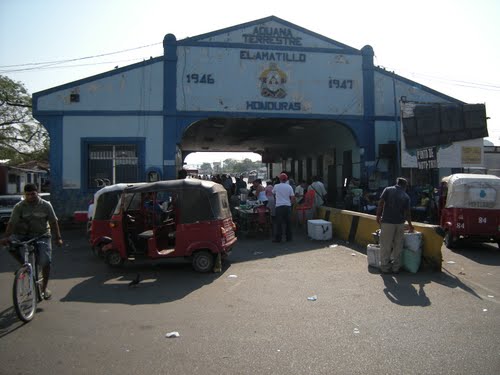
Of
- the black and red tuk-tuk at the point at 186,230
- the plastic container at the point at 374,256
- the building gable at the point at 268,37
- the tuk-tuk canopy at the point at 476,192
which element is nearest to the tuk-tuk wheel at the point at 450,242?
the tuk-tuk canopy at the point at 476,192

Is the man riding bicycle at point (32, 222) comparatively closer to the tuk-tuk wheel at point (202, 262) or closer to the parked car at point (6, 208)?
the tuk-tuk wheel at point (202, 262)

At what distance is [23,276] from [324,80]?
15.3 m

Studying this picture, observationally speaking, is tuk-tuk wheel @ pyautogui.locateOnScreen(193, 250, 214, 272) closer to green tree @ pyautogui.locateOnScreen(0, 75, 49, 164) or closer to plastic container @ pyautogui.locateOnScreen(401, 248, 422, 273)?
plastic container @ pyautogui.locateOnScreen(401, 248, 422, 273)

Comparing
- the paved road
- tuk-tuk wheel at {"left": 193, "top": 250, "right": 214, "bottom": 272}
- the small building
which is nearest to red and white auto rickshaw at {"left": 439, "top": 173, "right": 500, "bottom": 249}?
the paved road

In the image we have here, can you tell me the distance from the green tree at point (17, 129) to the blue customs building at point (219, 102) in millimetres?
19662

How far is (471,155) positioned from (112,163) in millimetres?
14214

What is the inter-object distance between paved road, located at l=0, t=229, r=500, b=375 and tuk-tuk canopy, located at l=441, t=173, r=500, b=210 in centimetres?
224

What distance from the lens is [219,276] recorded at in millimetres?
8508

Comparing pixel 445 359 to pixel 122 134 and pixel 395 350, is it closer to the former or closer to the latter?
pixel 395 350

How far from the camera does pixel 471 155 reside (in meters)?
17.6

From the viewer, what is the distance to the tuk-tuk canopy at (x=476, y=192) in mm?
11203

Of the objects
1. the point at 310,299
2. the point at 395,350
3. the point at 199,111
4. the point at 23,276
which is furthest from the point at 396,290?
the point at 199,111

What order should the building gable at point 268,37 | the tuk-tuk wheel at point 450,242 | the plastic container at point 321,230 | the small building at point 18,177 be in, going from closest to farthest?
the tuk-tuk wheel at point 450,242, the plastic container at point 321,230, the building gable at point 268,37, the small building at point 18,177

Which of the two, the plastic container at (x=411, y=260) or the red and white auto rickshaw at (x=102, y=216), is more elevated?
the red and white auto rickshaw at (x=102, y=216)
